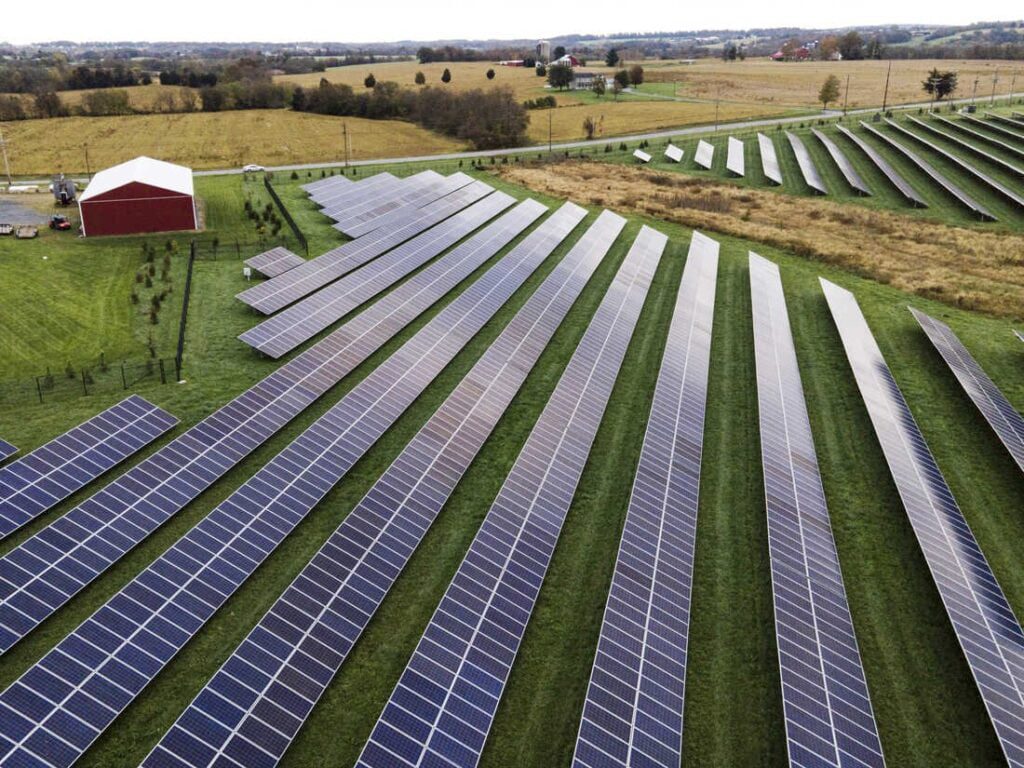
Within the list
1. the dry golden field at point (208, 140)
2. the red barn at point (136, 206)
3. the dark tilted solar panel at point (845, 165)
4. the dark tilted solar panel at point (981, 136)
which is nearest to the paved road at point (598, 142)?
the dry golden field at point (208, 140)

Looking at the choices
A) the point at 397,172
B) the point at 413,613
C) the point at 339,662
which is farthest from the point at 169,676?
the point at 397,172

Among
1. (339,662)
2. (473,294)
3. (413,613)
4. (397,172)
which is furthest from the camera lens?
(397,172)

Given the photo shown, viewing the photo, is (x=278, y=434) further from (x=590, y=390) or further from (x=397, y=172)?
(x=397, y=172)

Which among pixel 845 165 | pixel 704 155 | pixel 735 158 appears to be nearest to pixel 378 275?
pixel 704 155

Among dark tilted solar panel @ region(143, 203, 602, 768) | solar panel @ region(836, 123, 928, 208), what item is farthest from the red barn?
solar panel @ region(836, 123, 928, 208)

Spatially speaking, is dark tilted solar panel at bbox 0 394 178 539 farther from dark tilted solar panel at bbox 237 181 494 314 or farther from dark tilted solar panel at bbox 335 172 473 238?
dark tilted solar panel at bbox 335 172 473 238
